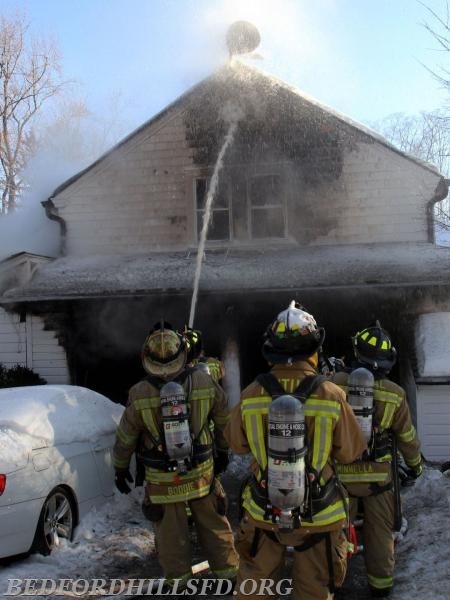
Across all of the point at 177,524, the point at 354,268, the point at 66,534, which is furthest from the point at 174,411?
the point at 354,268

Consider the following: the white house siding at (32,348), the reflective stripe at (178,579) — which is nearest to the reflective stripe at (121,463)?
the reflective stripe at (178,579)

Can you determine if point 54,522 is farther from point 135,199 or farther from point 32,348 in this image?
point 135,199

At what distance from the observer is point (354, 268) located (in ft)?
28.0

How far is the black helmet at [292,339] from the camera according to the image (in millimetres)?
2982

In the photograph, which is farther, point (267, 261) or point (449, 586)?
point (267, 261)

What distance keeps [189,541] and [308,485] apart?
1.46 m

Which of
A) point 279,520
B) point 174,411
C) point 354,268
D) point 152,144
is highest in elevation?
point 152,144

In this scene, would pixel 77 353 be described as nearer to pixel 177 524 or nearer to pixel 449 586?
pixel 177 524

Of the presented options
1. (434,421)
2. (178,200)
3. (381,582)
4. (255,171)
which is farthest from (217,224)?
(381,582)

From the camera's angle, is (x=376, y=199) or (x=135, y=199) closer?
(x=376, y=199)

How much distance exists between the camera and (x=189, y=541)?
3998 millimetres

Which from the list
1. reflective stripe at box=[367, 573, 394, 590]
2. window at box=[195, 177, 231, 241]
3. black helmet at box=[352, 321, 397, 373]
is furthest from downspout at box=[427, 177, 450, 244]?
reflective stripe at box=[367, 573, 394, 590]

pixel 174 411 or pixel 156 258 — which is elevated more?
pixel 156 258

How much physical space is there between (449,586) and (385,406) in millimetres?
1158
